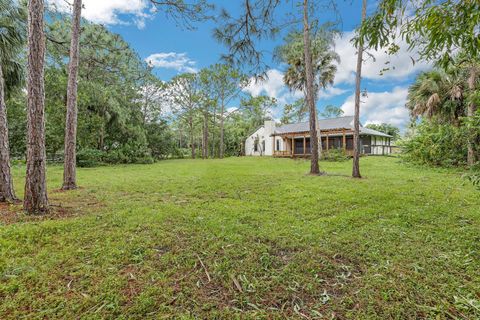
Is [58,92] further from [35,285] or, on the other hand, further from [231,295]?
[231,295]

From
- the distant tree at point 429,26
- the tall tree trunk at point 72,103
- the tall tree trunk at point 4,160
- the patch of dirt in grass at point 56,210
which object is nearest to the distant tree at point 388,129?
the distant tree at point 429,26

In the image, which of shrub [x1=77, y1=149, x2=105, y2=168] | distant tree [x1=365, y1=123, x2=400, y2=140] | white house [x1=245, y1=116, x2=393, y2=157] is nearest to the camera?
shrub [x1=77, y1=149, x2=105, y2=168]

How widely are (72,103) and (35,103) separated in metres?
3.08

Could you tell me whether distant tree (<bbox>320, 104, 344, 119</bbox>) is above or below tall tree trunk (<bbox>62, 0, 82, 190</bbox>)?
above

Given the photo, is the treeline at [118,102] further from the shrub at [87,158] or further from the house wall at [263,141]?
the house wall at [263,141]

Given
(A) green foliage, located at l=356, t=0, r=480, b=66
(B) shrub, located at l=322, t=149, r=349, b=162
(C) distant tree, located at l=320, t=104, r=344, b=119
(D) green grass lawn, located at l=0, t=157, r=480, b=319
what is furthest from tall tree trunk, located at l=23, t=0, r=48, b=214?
(C) distant tree, located at l=320, t=104, r=344, b=119

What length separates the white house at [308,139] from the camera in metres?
20.9

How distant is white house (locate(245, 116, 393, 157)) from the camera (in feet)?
68.6

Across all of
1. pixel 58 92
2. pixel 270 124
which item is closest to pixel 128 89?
pixel 58 92

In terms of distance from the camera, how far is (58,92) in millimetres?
14812

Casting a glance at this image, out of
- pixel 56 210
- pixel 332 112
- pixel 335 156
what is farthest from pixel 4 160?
pixel 332 112

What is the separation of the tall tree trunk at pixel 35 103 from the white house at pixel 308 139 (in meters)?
18.7

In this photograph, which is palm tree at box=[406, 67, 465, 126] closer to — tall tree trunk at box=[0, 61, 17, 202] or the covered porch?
the covered porch

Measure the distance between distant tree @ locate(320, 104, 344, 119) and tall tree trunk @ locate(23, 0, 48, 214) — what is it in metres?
42.3
